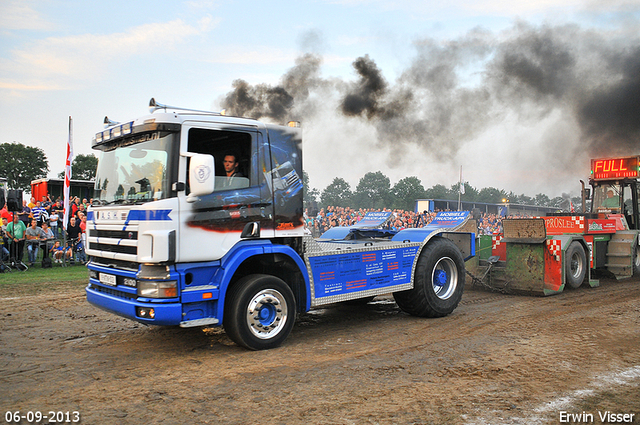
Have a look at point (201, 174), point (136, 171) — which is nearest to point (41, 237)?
point (136, 171)

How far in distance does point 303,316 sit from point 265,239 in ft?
8.03

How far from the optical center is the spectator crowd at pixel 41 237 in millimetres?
12961

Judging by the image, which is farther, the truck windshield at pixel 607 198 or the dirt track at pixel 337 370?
the truck windshield at pixel 607 198

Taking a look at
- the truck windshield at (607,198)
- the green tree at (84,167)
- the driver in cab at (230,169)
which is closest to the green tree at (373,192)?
the green tree at (84,167)

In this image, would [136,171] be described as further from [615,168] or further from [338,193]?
[338,193]

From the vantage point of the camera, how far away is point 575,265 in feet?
33.8

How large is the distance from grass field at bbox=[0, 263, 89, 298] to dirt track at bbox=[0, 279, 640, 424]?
86.7 inches

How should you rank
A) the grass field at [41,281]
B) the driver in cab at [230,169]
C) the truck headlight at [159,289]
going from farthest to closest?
the grass field at [41,281], the driver in cab at [230,169], the truck headlight at [159,289]

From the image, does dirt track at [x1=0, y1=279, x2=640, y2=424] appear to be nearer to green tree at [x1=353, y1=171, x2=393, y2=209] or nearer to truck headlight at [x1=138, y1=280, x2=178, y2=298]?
truck headlight at [x1=138, y1=280, x2=178, y2=298]

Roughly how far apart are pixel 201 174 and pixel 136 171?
37.7 inches

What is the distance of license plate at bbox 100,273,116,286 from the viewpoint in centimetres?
541

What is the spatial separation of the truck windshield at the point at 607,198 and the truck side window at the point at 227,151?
11788 mm

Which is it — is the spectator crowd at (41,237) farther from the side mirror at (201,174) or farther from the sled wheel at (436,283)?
the sled wheel at (436,283)

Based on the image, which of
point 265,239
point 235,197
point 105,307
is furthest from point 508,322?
point 105,307
